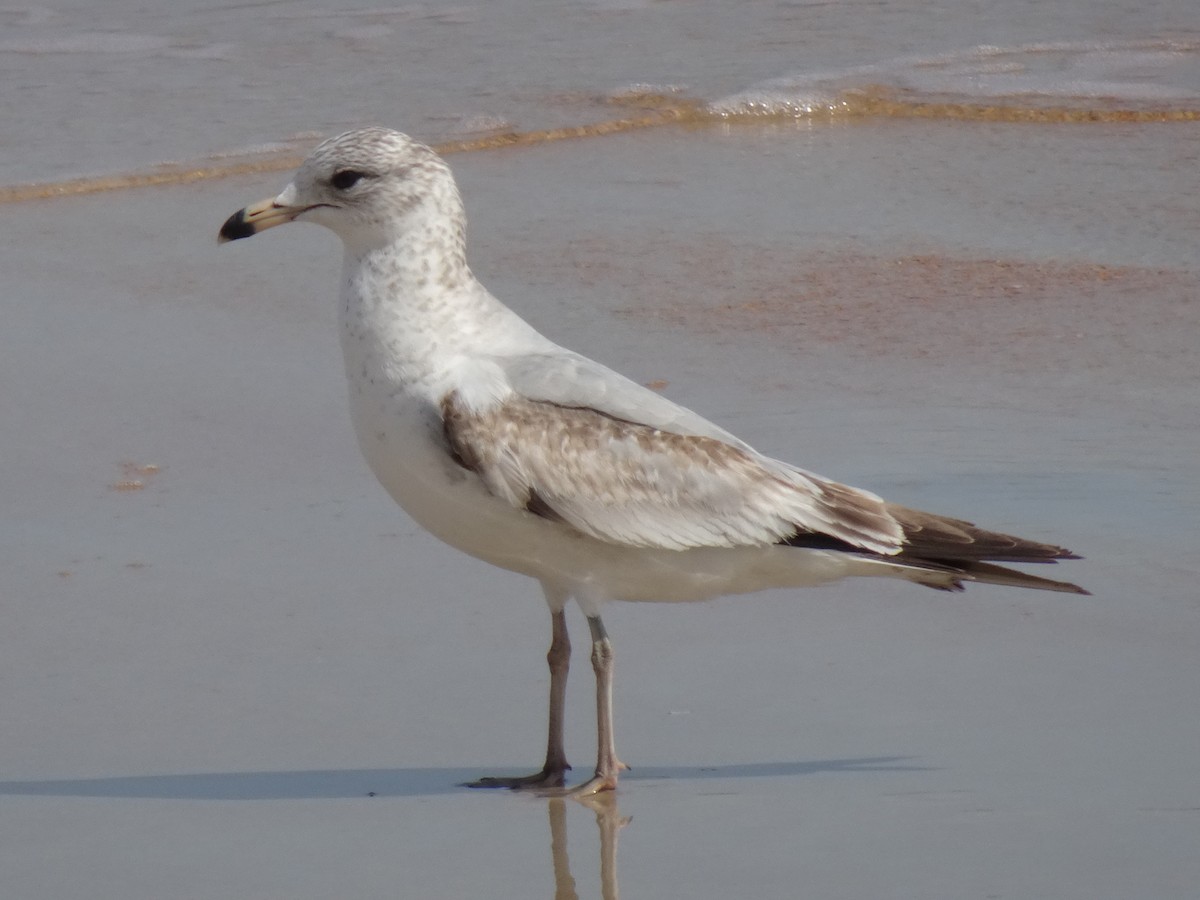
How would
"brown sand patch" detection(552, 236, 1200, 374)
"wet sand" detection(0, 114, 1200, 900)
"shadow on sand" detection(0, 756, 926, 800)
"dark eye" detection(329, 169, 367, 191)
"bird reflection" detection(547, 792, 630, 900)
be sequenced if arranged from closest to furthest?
"bird reflection" detection(547, 792, 630, 900) → "wet sand" detection(0, 114, 1200, 900) → "shadow on sand" detection(0, 756, 926, 800) → "dark eye" detection(329, 169, 367, 191) → "brown sand patch" detection(552, 236, 1200, 374)

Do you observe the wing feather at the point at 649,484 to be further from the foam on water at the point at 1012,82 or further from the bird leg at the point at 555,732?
the foam on water at the point at 1012,82

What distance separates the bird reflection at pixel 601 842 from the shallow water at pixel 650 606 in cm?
1

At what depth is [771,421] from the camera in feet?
21.6

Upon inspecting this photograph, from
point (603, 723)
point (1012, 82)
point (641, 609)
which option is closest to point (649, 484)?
point (603, 723)

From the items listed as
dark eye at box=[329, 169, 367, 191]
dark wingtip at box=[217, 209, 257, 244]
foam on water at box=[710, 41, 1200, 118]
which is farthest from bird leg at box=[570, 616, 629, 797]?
foam on water at box=[710, 41, 1200, 118]

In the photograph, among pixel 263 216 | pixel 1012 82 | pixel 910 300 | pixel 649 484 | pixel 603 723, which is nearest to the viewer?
pixel 603 723

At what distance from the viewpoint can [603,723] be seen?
14.6 feet

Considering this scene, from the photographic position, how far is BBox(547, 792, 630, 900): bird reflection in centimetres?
384

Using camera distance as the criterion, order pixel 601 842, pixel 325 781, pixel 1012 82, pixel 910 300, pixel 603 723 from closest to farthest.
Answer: pixel 601 842
pixel 325 781
pixel 603 723
pixel 910 300
pixel 1012 82

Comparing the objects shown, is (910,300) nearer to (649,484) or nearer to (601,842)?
(649,484)

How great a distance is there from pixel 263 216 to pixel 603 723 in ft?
4.96

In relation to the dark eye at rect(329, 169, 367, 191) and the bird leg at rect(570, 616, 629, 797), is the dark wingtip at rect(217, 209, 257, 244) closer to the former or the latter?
the dark eye at rect(329, 169, 367, 191)

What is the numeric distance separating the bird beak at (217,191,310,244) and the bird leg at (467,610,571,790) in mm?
1170

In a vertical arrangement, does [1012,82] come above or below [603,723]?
above
